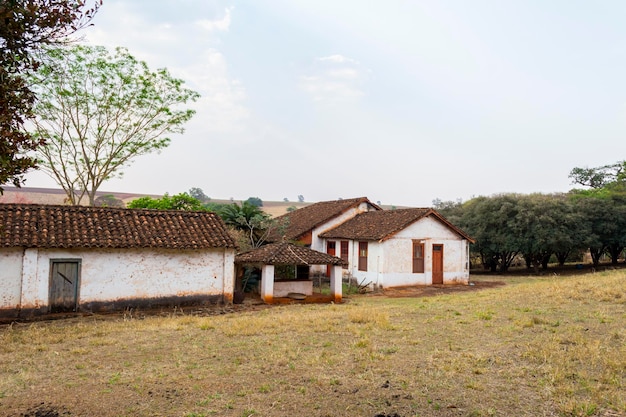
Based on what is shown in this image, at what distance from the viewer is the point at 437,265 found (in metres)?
26.8

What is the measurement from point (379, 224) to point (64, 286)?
17.7 m

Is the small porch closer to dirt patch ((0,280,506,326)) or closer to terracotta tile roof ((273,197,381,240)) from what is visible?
dirt patch ((0,280,506,326))

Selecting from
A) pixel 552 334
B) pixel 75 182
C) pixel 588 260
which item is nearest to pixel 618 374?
pixel 552 334

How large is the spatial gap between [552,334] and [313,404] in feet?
23.0

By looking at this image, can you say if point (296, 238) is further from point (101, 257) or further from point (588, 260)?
point (588, 260)

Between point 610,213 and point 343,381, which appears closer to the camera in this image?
point 343,381

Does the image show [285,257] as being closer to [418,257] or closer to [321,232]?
[418,257]

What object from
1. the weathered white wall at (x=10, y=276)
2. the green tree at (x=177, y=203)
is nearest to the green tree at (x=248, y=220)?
the green tree at (x=177, y=203)

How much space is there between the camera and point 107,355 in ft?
31.1

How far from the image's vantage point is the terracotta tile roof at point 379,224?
25.6 meters

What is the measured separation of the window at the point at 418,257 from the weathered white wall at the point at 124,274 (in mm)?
12258

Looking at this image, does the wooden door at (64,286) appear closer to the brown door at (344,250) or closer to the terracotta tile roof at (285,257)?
the terracotta tile roof at (285,257)

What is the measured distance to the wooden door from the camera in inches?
604

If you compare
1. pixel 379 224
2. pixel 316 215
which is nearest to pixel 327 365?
pixel 379 224
